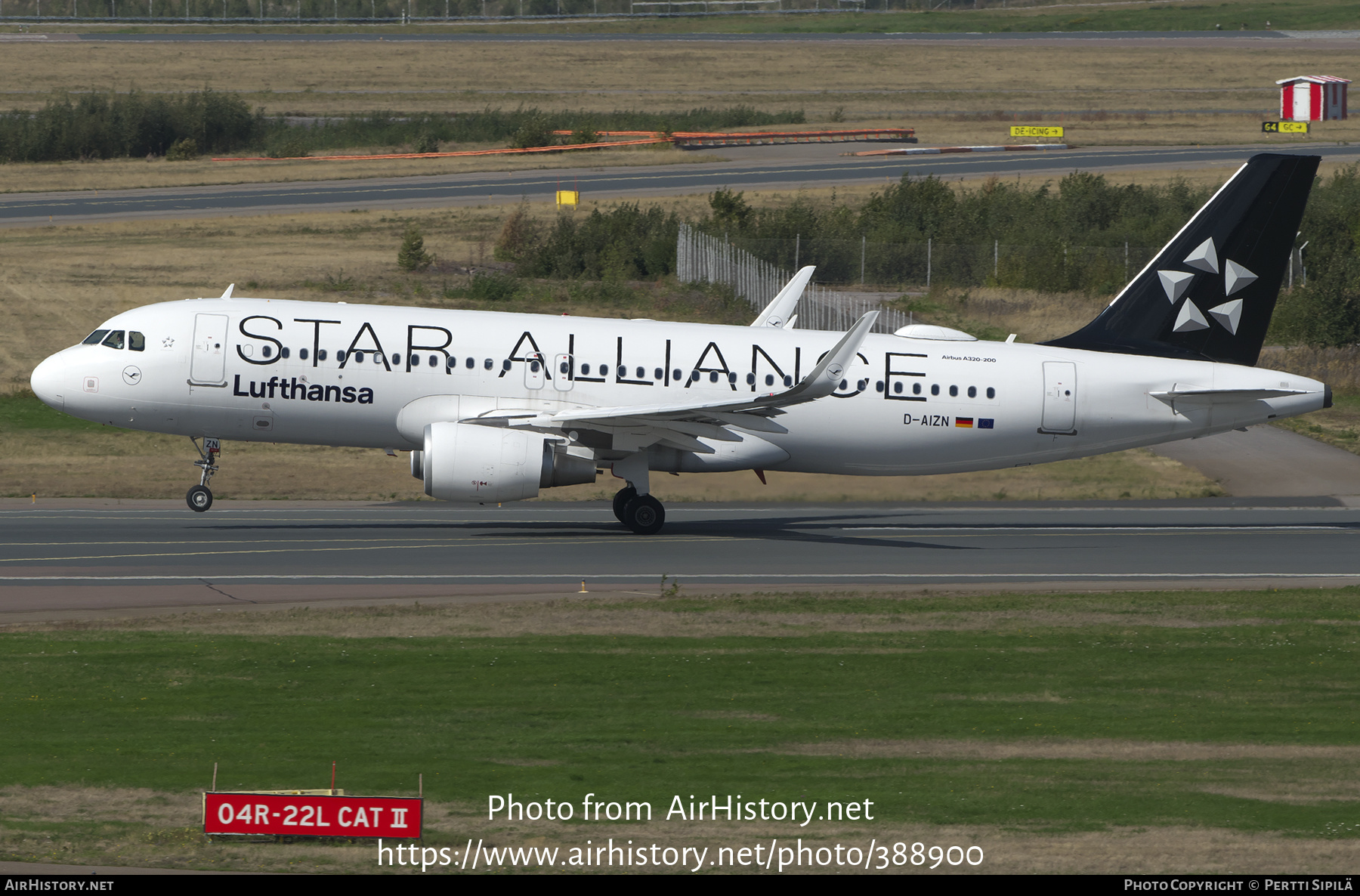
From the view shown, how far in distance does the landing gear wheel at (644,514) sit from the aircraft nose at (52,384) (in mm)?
12156

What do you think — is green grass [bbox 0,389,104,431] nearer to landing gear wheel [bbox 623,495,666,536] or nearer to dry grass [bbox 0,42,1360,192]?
landing gear wheel [bbox 623,495,666,536]

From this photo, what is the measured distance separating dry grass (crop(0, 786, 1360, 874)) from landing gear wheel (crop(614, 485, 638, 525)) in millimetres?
18531

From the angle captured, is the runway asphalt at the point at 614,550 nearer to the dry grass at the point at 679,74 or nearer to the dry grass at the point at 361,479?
the dry grass at the point at 361,479

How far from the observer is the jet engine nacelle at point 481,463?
30.8m

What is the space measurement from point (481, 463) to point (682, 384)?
4916 mm

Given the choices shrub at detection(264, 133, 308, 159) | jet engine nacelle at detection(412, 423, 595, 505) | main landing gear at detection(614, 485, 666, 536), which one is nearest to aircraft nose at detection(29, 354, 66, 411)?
jet engine nacelle at detection(412, 423, 595, 505)

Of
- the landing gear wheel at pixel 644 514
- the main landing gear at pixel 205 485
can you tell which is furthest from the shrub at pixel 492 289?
the landing gear wheel at pixel 644 514

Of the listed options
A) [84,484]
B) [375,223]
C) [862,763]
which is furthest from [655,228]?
[862,763]

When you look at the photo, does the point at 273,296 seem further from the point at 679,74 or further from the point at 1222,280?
the point at 679,74

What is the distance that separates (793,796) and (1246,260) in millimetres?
23867

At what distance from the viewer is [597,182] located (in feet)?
279

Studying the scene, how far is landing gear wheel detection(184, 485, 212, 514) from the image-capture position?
3297 cm

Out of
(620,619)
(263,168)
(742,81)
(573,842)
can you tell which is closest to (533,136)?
(263,168)

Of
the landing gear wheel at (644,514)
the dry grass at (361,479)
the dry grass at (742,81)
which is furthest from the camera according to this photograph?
the dry grass at (742,81)
